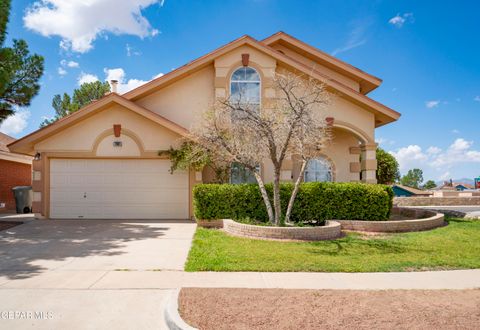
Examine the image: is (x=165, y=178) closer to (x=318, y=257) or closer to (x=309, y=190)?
(x=309, y=190)

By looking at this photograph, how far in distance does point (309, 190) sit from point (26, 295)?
912cm

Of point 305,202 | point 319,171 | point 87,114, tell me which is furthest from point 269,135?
point 87,114

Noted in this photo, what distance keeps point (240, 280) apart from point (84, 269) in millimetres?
3184

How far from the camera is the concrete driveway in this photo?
15.7 feet

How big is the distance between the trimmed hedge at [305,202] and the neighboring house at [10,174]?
1315 cm

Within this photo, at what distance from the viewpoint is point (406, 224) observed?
466 inches

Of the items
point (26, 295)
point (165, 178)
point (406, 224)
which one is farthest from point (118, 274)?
point (406, 224)

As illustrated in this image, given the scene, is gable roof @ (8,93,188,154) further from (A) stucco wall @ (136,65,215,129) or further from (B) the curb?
(B) the curb

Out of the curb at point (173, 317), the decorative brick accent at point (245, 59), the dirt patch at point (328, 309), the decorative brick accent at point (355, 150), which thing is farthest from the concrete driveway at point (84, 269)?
the decorative brick accent at point (355, 150)

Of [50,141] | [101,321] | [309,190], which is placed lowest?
[101,321]

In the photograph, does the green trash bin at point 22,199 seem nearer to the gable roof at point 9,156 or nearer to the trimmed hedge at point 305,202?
the gable roof at point 9,156

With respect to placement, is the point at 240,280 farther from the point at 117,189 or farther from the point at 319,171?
the point at 319,171

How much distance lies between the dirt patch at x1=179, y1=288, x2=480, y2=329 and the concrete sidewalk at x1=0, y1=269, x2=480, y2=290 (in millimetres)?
396

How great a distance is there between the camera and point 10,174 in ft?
65.6
